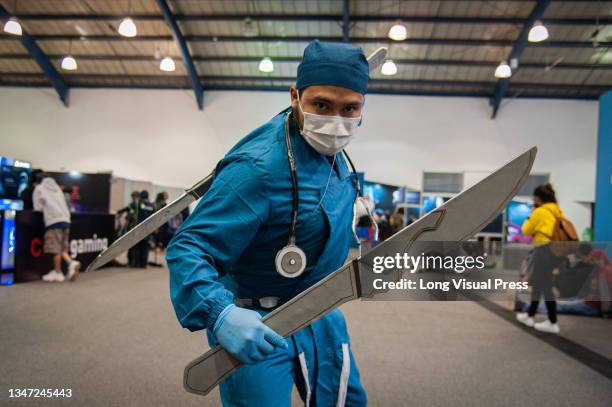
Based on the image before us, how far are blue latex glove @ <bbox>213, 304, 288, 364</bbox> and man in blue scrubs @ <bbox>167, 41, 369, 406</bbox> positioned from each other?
51mm

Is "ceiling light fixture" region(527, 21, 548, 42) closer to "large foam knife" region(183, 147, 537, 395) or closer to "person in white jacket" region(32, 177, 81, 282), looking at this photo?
"person in white jacket" region(32, 177, 81, 282)

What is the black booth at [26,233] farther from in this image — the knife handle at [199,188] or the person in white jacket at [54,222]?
the knife handle at [199,188]

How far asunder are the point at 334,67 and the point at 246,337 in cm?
72

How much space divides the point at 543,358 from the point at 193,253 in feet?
12.8

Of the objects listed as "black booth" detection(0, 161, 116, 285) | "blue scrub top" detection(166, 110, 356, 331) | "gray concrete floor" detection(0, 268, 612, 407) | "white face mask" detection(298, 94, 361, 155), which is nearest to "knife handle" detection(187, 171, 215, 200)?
"blue scrub top" detection(166, 110, 356, 331)

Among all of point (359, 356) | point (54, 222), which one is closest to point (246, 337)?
point (359, 356)

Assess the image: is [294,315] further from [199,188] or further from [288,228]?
[199,188]

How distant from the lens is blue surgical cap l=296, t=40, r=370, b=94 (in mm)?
1104

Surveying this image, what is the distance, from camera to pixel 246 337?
799mm

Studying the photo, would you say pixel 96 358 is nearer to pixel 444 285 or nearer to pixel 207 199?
pixel 207 199

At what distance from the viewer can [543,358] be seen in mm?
3689

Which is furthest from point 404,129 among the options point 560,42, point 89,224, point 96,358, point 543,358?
point 96,358

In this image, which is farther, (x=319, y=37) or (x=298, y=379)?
(x=319, y=37)

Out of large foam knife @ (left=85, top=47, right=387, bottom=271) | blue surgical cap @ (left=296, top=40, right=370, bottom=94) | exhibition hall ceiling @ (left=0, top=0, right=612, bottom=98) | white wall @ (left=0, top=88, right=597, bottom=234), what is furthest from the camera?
white wall @ (left=0, top=88, right=597, bottom=234)
